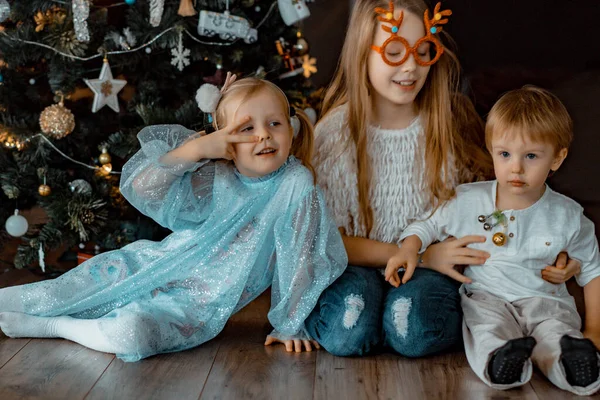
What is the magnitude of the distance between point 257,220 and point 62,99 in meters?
0.85

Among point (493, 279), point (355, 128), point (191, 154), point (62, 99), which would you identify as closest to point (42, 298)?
point (191, 154)

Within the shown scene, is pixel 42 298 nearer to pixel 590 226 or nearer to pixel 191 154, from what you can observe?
pixel 191 154

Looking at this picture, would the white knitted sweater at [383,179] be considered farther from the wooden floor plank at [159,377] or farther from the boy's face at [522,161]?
the wooden floor plank at [159,377]

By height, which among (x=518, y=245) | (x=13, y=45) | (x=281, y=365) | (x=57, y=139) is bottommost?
(x=281, y=365)

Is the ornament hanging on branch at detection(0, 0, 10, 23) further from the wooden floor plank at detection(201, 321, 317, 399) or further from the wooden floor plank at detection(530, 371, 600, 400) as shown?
the wooden floor plank at detection(530, 371, 600, 400)

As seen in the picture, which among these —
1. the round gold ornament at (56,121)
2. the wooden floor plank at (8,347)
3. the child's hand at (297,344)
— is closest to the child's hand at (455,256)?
the child's hand at (297,344)

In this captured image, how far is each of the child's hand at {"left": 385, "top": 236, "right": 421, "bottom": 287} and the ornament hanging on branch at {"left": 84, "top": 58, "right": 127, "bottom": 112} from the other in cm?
101

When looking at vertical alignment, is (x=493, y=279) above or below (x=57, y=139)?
below

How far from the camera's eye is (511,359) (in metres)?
1.40

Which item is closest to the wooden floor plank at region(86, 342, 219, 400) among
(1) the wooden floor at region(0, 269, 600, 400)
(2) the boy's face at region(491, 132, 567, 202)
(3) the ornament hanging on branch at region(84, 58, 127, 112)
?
(1) the wooden floor at region(0, 269, 600, 400)

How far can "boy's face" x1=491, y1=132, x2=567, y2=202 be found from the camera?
1628 mm

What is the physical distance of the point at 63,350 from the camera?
65.9 inches

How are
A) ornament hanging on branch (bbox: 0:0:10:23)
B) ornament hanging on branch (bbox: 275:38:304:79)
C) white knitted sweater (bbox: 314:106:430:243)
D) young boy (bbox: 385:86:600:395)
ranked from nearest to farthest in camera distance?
young boy (bbox: 385:86:600:395) < white knitted sweater (bbox: 314:106:430:243) < ornament hanging on branch (bbox: 0:0:10:23) < ornament hanging on branch (bbox: 275:38:304:79)

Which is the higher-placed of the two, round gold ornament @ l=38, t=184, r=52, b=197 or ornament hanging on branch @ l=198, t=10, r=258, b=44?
ornament hanging on branch @ l=198, t=10, r=258, b=44
